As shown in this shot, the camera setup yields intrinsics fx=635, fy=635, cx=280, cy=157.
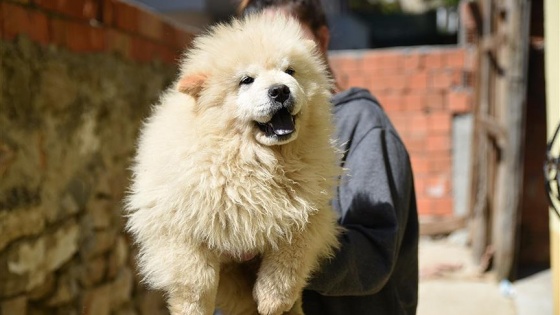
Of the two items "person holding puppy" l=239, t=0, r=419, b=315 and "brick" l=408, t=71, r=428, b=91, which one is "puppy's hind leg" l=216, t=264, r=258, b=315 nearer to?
"person holding puppy" l=239, t=0, r=419, b=315

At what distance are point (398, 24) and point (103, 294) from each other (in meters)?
11.3

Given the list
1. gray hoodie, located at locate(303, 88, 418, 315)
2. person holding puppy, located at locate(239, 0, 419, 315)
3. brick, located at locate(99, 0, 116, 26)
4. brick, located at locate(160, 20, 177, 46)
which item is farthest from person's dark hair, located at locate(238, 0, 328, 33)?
brick, located at locate(160, 20, 177, 46)

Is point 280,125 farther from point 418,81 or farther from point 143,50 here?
point 418,81

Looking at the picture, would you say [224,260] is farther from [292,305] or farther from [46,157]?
[46,157]

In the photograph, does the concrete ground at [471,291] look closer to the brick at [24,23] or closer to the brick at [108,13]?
the brick at [108,13]

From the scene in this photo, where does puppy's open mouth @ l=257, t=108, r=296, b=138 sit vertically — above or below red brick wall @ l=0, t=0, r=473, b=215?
above

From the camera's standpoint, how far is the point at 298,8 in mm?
2289

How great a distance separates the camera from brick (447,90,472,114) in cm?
758

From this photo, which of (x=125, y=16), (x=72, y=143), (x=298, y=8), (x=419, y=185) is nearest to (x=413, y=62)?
(x=419, y=185)

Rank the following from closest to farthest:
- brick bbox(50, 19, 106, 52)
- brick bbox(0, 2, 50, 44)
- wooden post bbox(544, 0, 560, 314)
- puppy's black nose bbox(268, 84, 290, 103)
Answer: puppy's black nose bbox(268, 84, 290, 103) < brick bbox(0, 2, 50, 44) < brick bbox(50, 19, 106, 52) < wooden post bbox(544, 0, 560, 314)

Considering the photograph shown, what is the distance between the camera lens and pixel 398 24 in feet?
44.2

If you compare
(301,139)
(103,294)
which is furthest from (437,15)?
(301,139)

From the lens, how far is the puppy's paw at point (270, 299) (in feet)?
5.41

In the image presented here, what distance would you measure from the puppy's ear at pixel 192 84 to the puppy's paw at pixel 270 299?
0.54 m
